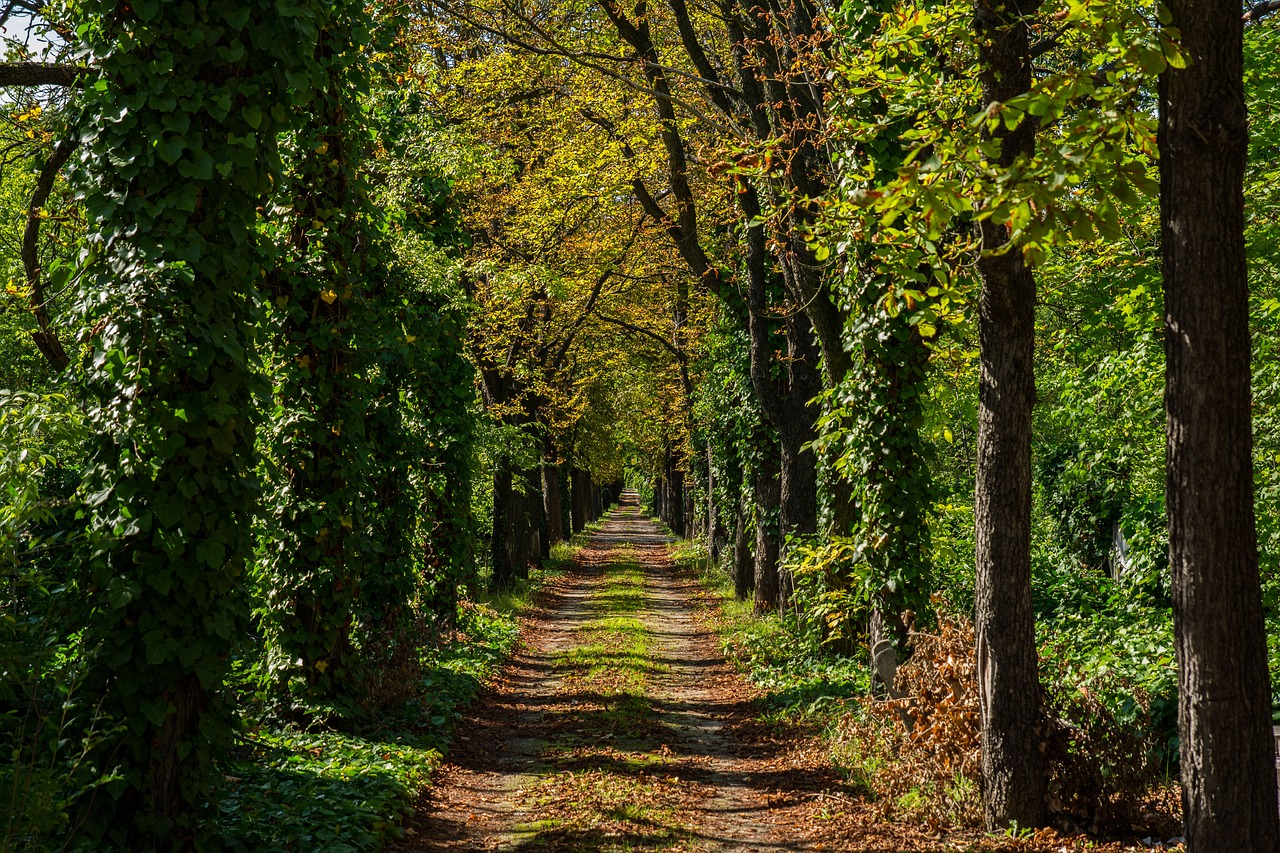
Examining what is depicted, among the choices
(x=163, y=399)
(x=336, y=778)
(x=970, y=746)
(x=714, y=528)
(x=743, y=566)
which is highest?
(x=163, y=399)

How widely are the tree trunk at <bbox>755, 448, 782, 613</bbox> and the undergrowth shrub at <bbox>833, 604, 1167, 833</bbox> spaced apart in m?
8.30

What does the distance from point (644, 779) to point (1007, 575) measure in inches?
146

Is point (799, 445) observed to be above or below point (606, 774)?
above

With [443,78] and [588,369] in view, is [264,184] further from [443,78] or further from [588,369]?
[588,369]

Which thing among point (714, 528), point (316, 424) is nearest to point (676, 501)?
point (714, 528)

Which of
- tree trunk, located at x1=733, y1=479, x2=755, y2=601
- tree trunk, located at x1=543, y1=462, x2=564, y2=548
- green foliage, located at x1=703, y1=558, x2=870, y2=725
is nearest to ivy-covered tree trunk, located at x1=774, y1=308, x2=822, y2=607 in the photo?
green foliage, located at x1=703, y1=558, x2=870, y2=725

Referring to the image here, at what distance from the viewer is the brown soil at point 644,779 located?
7055mm

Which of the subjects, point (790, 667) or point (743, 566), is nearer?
point (790, 667)

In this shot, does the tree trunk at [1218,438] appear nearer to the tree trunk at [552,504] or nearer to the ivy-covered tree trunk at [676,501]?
the tree trunk at [552,504]

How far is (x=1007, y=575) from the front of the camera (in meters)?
6.55

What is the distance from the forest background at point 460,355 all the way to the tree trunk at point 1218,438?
0.25 meters

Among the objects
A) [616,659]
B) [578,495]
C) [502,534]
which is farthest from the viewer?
[578,495]

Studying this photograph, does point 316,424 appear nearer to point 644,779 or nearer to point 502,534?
point 644,779

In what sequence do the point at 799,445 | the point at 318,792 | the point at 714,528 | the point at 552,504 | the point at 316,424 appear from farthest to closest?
the point at 552,504, the point at 714,528, the point at 799,445, the point at 316,424, the point at 318,792
